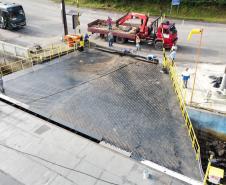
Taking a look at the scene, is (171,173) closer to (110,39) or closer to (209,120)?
(209,120)

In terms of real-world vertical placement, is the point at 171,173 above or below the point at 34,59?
below

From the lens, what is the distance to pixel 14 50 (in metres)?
24.0

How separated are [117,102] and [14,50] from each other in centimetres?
1201

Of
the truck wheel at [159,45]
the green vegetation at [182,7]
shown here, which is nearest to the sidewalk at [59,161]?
the truck wheel at [159,45]

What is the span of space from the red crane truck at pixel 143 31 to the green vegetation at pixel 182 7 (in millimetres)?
8537

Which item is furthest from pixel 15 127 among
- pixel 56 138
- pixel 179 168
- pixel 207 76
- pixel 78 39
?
pixel 207 76

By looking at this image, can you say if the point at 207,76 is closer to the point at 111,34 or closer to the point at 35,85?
the point at 111,34

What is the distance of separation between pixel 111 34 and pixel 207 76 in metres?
9.33

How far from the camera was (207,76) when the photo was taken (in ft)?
68.6

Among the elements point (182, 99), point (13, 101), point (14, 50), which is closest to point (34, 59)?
point (14, 50)

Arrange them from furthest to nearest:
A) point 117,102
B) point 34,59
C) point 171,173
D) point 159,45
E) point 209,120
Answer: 1. point 159,45
2. point 34,59
3. point 209,120
4. point 117,102
5. point 171,173

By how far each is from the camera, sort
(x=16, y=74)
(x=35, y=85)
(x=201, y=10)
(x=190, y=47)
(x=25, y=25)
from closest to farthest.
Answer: (x=35, y=85), (x=16, y=74), (x=190, y=47), (x=25, y=25), (x=201, y=10)

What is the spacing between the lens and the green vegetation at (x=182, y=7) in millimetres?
33500

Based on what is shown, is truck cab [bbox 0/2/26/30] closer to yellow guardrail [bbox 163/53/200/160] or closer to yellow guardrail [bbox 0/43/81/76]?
yellow guardrail [bbox 0/43/81/76]
